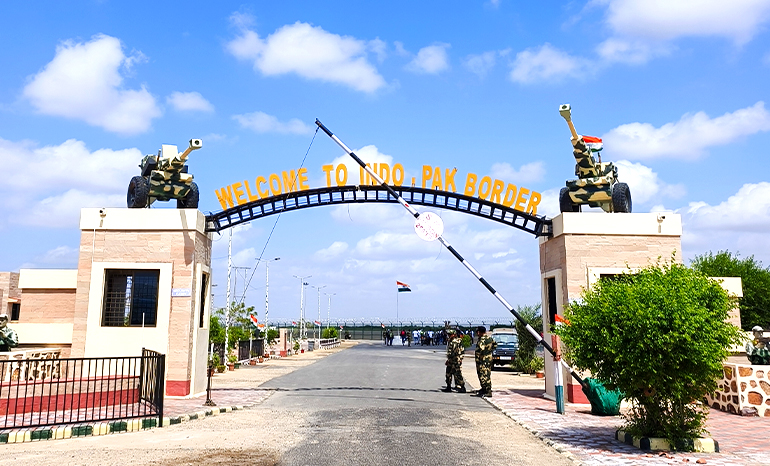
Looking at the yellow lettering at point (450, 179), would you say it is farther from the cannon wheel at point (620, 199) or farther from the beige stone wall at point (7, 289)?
the beige stone wall at point (7, 289)

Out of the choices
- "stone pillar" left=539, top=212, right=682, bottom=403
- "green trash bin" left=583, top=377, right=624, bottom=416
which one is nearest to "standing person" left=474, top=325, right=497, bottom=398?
"stone pillar" left=539, top=212, right=682, bottom=403

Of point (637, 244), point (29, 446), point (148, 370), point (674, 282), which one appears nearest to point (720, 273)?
point (637, 244)

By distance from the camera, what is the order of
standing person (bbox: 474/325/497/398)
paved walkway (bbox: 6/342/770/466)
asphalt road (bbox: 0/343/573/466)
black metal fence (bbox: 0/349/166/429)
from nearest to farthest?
asphalt road (bbox: 0/343/573/466), paved walkway (bbox: 6/342/770/466), black metal fence (bbox: 0/349/166/429), standing person (bbox: 474/325/497/398)

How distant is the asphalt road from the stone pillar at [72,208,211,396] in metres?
2.78

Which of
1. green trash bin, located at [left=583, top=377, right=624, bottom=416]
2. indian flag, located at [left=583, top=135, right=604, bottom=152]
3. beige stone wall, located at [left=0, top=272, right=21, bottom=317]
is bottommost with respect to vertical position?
green trash bin, located at [left=583, top=377, right=624, bottom=416]

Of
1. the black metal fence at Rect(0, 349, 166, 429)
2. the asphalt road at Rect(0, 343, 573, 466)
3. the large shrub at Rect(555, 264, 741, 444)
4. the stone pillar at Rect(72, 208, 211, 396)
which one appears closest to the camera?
the asphalt road at Rect(0, 343, 573, 466)

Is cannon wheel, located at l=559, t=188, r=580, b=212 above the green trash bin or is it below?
above

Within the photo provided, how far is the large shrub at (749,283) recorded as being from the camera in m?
38.3

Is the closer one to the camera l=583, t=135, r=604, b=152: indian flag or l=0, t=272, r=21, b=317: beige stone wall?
l=583, t=135, r=604, b=152: indian flag

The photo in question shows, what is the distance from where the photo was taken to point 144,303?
53.9 ft

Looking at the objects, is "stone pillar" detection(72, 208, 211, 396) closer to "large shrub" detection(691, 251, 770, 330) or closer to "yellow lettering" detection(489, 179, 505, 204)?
"yellow lettering" detection(489, 179, 505, 204)

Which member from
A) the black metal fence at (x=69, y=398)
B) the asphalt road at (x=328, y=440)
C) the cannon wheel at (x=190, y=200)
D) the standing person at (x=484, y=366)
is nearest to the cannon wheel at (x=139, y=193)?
A: the cannon wheel at (x=190, y=200)

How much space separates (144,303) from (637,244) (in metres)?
14.1

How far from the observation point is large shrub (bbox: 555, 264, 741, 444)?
902 centimetres
